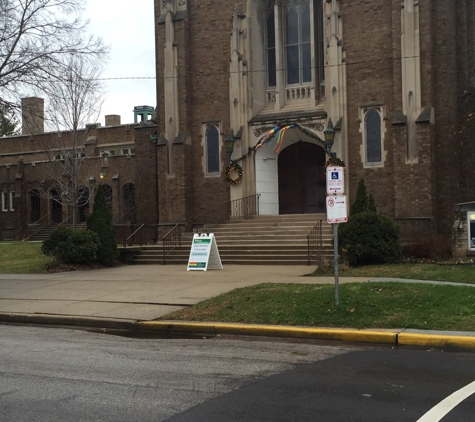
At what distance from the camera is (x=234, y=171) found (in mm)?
Result: 27203

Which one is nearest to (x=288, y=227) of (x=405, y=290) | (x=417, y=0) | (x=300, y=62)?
(x=300, y=62)

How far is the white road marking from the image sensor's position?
581 cm

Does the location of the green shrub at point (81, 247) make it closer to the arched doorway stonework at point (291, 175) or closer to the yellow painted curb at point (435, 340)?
the arched doorway stonework at point (291, 175)

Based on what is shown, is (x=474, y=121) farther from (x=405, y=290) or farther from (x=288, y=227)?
(x=405, y=290)

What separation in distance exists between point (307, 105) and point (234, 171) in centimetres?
389

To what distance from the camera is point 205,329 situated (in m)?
11.3

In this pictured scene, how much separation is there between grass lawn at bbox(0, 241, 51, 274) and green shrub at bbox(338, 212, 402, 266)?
974 centimetres

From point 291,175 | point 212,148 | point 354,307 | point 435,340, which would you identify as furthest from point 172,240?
point 435,340

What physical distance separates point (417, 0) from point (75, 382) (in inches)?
816

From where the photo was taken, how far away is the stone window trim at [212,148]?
2808 cm

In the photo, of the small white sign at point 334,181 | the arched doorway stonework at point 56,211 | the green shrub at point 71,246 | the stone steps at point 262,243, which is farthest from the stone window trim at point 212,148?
the arched doorway stonework at point 56,211

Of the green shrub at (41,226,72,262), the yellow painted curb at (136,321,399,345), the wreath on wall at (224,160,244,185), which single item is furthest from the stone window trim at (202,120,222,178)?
the yellow painted curb at (136,321,399,345)

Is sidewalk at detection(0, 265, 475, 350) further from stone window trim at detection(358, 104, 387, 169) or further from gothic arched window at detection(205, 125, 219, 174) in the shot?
gothic arched window at detection(205, 125, 219, 174)

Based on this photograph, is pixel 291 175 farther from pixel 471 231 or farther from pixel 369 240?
pixel 471 231
